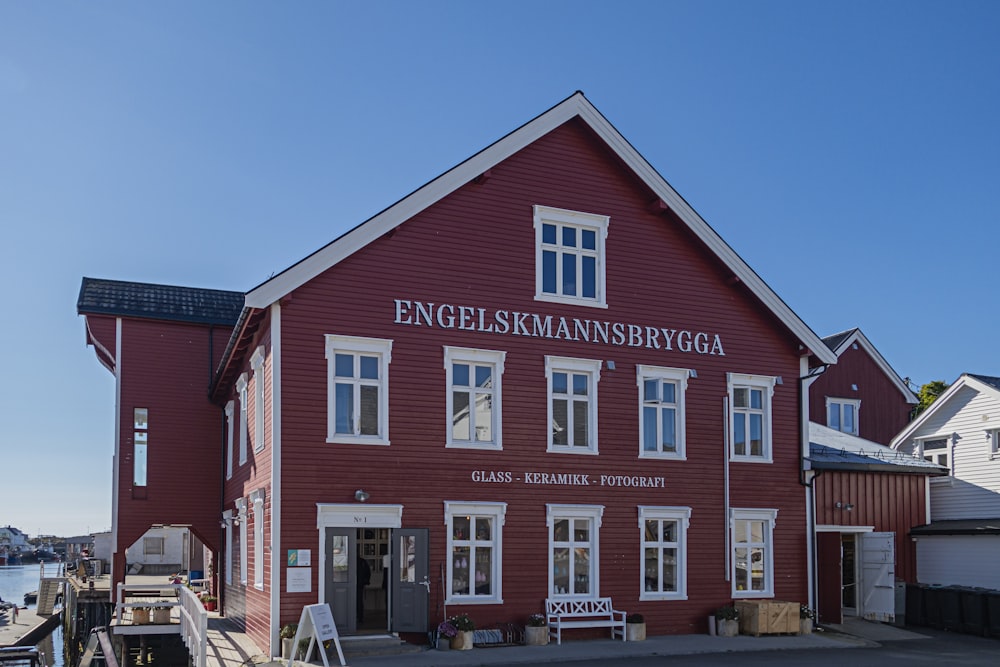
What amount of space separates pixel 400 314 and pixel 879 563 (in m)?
13.5

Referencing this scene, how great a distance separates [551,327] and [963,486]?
13.2 m

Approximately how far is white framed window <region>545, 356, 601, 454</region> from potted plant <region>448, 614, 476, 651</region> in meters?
4.03

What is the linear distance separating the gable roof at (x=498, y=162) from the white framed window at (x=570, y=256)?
1.48 meters

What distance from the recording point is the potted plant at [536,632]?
2012 centimetres

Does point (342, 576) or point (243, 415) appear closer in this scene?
point (342, 576)

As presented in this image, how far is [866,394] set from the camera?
40.9 meters

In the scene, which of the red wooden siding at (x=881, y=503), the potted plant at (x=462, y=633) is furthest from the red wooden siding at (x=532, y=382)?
the red wooden siding at (x=881, y=503)

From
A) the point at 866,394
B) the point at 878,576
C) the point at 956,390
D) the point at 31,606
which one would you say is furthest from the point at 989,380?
the point at 31,606

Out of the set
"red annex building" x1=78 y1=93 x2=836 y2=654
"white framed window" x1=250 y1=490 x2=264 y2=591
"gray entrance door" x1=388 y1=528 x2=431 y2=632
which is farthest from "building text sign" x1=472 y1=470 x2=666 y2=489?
"white framed window" x1=250 y1=490 x2=264 y2=591

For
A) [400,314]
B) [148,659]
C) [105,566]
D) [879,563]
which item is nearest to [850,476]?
[879,563]

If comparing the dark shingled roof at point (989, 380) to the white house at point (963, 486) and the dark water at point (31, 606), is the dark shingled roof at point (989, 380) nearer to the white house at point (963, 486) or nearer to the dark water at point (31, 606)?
the white house at point (963, 486)

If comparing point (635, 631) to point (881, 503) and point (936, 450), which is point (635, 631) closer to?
point (881, 503)

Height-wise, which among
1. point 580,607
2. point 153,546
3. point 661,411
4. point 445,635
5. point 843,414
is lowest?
point 153,546

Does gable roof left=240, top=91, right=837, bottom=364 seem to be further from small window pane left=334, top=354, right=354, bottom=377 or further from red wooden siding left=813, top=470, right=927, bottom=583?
red wooden siding left=813, top=470, right=927, bottom=583
